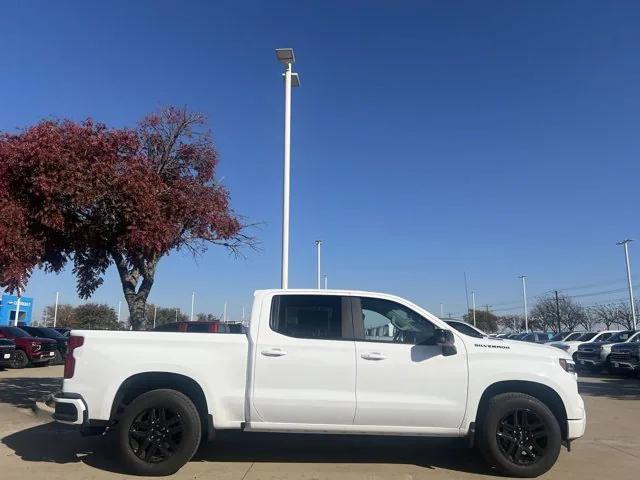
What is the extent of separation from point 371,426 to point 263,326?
1.66 meters

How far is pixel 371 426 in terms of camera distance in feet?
20.5

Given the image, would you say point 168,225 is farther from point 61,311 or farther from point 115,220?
point 61,311

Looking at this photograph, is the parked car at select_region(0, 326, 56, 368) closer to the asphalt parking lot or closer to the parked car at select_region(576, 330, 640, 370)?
the asphalt parking lot

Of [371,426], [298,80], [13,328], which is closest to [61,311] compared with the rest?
[13,328]

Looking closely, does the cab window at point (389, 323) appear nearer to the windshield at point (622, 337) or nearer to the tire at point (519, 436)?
the tire at point (519, 436)

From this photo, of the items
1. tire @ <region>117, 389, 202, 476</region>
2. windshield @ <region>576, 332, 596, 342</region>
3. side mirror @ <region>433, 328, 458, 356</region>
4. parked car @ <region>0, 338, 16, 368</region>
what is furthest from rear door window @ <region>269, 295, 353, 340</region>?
windshield @ <region>576, 332, 596, 342</region>

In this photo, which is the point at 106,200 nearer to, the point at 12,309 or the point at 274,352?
the point at 274,352

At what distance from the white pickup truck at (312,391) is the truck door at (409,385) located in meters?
0.01

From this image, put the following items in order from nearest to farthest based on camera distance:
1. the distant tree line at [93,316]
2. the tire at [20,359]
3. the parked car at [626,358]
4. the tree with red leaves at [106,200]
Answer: the tree with red leaves at [106,200], the parked car at [626,358], the tire at [20,359], the distant tree line at [93,316]

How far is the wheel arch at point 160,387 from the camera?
20.7 feet

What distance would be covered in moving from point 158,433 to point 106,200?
4.82 metres

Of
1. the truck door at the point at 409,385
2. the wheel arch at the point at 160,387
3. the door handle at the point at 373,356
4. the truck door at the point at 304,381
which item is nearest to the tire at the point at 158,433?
the wheel arch at the point at 160,387

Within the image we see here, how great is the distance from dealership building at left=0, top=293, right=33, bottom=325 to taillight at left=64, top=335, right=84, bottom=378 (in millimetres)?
54000

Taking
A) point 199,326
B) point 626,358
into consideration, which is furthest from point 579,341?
point 199,326
